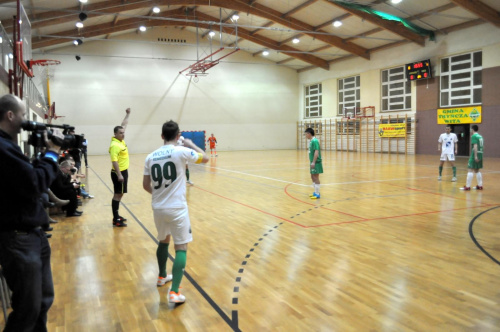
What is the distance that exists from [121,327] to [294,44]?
100ft

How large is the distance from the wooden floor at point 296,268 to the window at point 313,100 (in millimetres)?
27121

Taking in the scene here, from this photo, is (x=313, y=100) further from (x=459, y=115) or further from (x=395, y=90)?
(x=459, y=115)

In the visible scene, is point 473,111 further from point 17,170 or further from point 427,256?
point 17,170

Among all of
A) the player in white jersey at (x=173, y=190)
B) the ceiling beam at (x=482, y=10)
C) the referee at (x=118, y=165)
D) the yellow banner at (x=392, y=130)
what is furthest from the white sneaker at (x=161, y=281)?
the yellow banner at (x=392, y=130)

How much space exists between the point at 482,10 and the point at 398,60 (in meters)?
7.90

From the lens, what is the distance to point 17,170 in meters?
2.19

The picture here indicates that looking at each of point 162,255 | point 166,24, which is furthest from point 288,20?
point 162,255

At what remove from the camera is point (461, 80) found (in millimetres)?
23562

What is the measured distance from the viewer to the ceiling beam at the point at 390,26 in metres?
22.0

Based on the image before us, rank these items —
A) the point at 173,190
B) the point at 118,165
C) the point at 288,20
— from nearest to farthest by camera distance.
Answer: the point at 173,190
the point at 118,165
the point at 288,20

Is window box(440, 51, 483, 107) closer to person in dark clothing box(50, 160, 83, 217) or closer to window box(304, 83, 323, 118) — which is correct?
window box(304, 83, 323, 118)

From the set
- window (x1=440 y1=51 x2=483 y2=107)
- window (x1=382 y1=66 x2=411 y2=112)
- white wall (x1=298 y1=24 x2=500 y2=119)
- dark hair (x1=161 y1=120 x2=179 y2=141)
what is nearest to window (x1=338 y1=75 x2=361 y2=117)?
white wall (x1=298 y1=24 x2=500 y2=119)

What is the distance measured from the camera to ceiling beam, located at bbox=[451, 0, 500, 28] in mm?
18844

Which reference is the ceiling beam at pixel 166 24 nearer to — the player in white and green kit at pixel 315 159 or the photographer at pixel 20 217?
the player in white and green kit at pixel 315 159
